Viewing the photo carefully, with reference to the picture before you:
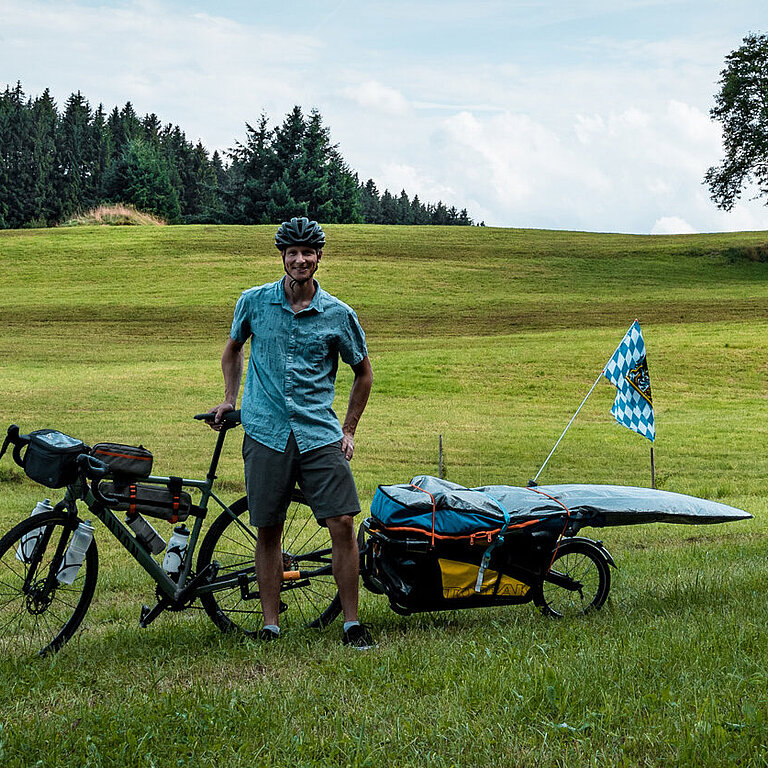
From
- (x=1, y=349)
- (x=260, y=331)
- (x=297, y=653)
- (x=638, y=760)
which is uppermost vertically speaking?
(x=260, y=331)

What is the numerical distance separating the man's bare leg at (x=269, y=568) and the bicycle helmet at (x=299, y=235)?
4.74ft

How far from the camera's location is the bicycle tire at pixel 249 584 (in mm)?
4875

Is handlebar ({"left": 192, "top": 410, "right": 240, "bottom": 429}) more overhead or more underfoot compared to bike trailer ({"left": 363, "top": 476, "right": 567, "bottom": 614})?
more overhead

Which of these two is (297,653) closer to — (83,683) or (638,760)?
(83,683)

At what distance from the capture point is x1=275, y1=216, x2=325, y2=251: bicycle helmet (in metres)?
4.62

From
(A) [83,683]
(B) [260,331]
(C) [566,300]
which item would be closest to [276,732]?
(A) [83,683]

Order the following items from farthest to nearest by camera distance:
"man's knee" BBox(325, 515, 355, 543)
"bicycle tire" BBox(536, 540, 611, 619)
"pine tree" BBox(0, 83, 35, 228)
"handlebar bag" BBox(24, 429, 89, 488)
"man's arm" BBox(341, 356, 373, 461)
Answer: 1. "pine tree" BBox(0, 83, 35, 228)
2. "bicycle tire" BBox(536, 540, 611, 619)
3. "man's arm" BBox(341, 356, 373, 461)
4. "man's knee" BBox(325, 515, 355, 543)
5. "handlebar bag" BBox(24, 429, 89, 488)

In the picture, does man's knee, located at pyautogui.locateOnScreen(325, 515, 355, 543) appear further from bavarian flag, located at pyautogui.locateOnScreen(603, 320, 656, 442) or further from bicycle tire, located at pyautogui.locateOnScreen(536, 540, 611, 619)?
bavarian flag, located at pyautogui.locateOnScreen(603, 320, 656, 442)

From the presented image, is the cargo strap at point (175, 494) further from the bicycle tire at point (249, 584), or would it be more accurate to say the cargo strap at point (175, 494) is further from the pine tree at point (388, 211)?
the pine tree at point (388, 211)

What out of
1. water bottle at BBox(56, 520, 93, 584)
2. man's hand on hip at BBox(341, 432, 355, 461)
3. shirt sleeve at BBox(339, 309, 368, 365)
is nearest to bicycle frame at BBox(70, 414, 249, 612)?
water bottle at BBox(56, 520, 93, 584)

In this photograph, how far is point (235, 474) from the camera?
1307 centimetres

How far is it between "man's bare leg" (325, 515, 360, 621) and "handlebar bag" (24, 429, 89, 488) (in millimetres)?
1277

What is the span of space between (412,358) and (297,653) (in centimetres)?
1952

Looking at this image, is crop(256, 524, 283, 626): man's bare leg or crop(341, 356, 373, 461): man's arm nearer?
crop(256, 524, 283, 626): man's bare leg
